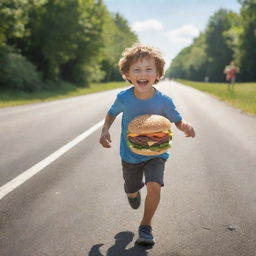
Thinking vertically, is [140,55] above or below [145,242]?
above

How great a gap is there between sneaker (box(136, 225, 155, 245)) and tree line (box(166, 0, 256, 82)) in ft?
240

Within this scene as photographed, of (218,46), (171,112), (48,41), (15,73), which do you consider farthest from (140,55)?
(218,46)

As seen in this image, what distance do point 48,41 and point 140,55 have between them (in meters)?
34.3

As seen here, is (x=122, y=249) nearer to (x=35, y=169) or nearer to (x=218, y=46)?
(x=35, y=169)

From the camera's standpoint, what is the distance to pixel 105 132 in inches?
156

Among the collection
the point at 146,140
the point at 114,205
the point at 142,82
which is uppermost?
the point at 142,82

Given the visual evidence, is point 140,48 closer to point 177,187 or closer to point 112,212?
point 112,212

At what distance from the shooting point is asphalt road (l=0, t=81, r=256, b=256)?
3.53 meters

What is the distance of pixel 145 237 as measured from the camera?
11.6ft

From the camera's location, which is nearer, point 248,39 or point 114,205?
point 114,205

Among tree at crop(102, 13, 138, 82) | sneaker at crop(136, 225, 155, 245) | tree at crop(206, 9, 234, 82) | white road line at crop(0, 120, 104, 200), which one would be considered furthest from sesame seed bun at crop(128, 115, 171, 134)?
tree at crop(206, 9, 234, 82)

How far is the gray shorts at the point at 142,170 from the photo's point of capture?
372 centimetres

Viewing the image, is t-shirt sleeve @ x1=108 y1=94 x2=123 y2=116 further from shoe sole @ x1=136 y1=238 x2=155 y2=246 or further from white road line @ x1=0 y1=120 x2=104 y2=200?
white road line @ x1=0 y1=120 x2=104 y2=200

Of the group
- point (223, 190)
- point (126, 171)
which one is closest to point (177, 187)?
point (223, 190)
